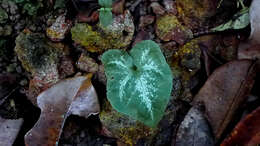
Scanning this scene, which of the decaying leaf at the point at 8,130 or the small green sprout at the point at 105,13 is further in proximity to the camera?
the decaying leaf at the point at 8,130

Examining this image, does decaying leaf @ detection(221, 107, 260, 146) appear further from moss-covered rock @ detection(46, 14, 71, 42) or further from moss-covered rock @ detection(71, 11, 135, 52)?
moss-covered rock @ detection(46, 14, 71, 42)

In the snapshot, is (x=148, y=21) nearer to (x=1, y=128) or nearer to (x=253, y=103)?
(x=253, y=103)

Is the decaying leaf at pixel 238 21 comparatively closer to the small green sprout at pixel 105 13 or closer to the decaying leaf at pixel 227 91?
the decaying leaf at pixel 227 91

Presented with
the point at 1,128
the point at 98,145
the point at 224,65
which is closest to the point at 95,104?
the point at 98,145

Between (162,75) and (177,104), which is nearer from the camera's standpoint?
(162,75)

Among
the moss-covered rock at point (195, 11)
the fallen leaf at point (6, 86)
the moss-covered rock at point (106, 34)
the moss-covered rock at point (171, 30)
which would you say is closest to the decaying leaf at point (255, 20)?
the moss-covered rock at point (195, 11)

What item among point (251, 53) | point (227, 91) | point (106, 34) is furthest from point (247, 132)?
point (106, 34)
